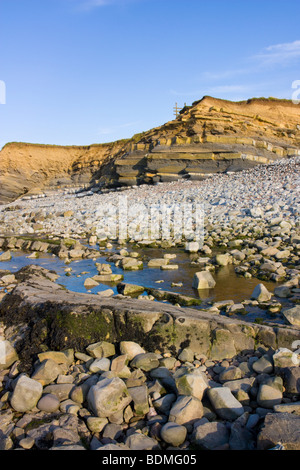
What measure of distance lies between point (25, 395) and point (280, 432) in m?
1.91

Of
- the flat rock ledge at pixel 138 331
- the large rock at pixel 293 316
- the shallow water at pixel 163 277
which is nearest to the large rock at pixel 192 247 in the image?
the shallow water at pixel 163 277

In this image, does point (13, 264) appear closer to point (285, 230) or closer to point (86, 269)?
point (86, 269)

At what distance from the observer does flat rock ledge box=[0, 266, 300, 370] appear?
3396mm

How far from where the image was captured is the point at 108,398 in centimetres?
260

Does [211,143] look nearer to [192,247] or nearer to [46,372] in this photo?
[192,247]

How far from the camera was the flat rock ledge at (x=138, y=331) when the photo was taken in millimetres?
3396

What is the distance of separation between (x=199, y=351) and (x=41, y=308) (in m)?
1.84

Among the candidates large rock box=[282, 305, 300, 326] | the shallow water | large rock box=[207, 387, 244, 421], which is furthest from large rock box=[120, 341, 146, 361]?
the shallow water

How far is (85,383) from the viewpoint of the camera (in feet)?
9.54

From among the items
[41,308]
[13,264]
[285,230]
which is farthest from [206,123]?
[41,308]

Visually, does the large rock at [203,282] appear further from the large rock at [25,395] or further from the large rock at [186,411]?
the large rock at [25,395]

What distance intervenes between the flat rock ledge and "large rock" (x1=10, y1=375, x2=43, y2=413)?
0.48 meters

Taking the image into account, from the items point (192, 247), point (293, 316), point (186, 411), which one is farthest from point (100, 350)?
point (192, 247)

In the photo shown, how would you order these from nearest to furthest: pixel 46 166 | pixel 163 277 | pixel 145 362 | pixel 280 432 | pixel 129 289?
pixel 280 432
pixel 145 362
pixel 129 289
pixel 163 277
pixel 46 166
